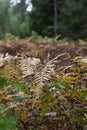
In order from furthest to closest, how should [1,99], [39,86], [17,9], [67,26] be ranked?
[17,9] < [67,26] < [1,99] < [39,86]

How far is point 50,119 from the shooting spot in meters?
2.02

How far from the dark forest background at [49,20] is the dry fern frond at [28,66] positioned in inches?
1126

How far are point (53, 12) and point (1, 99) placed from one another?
3772 cm

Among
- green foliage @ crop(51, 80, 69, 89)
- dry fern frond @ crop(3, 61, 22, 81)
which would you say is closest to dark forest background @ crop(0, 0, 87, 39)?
dry fern frond @ crop(3, 61, 22, 81)

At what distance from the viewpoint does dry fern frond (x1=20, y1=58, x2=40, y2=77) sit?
1925 millimetres

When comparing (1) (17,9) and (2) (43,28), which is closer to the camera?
(2) (43,28)

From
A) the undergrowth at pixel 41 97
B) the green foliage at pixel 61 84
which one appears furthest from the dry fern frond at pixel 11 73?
the green foliage at pixel 61 84

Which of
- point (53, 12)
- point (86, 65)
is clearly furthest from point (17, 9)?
point (86, 65)

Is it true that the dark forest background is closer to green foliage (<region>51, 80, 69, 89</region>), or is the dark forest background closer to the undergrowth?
the undergrowth

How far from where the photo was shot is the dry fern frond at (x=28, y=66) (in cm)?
192

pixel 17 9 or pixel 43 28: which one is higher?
pixel 17 9

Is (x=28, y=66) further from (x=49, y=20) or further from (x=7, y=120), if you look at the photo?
(x=49, y=20)

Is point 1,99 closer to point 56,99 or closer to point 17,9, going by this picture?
point 56,99

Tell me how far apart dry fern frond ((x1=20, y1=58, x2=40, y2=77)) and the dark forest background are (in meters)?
28.6
